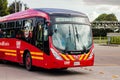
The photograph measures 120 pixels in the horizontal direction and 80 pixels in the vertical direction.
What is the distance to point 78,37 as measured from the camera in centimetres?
1678

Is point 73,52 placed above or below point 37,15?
below

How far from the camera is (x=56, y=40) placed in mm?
16297

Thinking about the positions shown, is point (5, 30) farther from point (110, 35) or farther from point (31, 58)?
point (110, 35)

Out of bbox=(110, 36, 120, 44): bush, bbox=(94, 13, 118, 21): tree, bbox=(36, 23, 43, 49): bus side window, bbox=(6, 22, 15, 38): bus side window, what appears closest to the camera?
bbox=(36, 23, 43, 49): bus side window

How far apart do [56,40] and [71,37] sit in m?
Result: 0.71

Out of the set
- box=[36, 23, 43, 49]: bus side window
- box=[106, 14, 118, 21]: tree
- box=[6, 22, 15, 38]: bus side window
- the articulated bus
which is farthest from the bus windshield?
box=[106, 14, 118, 21]: tree

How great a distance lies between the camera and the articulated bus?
16.2m

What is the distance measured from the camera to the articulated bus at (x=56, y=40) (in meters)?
→ 16.2

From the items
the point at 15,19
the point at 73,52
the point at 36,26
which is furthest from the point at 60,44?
the point at 15,19

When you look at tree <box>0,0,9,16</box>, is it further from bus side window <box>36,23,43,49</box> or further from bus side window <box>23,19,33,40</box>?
bus side window <box>36,23,43,49</box>

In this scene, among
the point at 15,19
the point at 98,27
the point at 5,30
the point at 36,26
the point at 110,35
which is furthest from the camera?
the point at 98,27

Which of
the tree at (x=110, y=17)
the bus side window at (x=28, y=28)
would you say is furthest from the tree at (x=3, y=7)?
the tree at (x=110, y=17)

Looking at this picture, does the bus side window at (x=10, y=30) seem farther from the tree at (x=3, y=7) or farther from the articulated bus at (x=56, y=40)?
the tree at (x=3, y=7)

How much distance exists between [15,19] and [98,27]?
13162 cm
